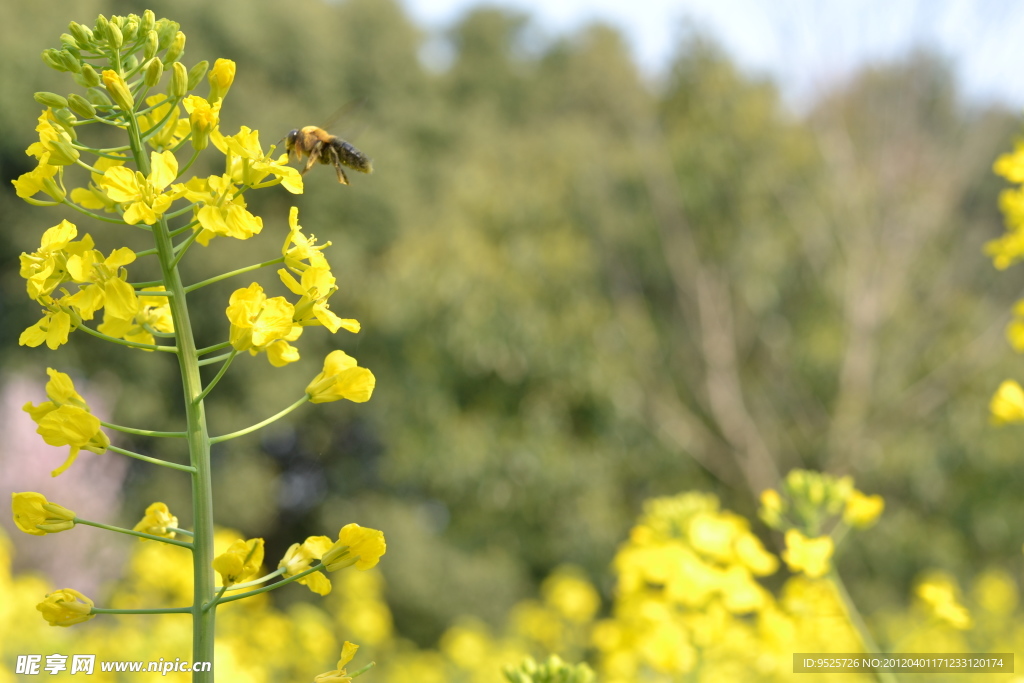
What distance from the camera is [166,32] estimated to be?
42.9 inches

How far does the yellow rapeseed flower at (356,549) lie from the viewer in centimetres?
101

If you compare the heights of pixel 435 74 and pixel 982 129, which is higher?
pixel 435 74

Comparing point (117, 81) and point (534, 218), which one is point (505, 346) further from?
point (117, 81)

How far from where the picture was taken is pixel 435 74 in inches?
545

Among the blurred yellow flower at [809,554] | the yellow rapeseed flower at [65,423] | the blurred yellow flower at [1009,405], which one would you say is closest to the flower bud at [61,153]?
the yellow rapeseed flower at [65,423]

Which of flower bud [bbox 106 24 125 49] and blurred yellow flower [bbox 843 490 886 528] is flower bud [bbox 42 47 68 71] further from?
blurred yellow flower [bbox 843 490 886 528]

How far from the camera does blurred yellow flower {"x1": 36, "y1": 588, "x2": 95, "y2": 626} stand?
0.99 metres

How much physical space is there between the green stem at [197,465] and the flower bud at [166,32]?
160 mm

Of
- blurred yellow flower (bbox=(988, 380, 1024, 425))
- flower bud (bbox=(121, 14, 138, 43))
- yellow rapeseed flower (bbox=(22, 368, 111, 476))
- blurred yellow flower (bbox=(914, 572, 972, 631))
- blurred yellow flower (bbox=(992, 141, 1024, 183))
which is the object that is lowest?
blurred yellow flower (bbox=(914, 572, 972, 631))

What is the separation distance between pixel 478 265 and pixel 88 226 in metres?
3.89

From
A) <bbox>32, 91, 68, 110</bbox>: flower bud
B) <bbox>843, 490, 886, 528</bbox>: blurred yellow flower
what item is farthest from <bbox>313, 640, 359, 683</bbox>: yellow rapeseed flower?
<bbox>843, 490, 886, 528</bbox>: blurred yellow flower

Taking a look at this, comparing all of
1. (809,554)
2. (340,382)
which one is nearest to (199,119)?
(340,382)

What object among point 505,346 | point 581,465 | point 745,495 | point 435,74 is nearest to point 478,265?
point 505,346

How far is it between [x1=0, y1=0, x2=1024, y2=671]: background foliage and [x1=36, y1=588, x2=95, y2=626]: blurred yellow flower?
24.6 ft
